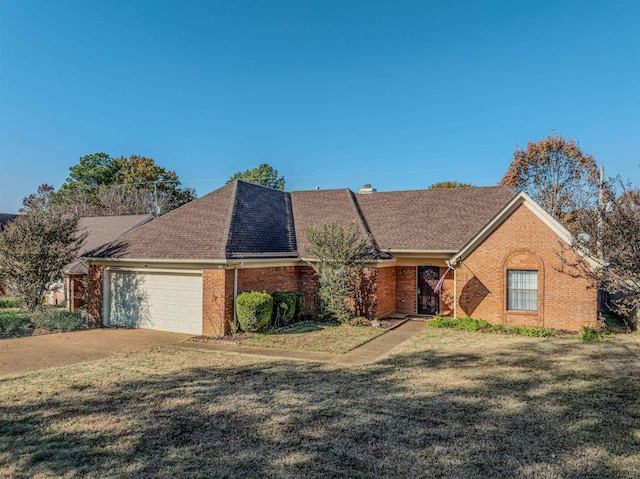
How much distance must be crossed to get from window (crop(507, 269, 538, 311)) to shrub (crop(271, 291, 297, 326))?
336 inches

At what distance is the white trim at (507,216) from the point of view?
49.4 ft

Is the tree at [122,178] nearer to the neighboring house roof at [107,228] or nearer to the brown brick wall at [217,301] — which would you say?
the neighboring house roof at [107,228]

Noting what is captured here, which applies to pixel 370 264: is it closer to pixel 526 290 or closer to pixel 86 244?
pixel 526 290

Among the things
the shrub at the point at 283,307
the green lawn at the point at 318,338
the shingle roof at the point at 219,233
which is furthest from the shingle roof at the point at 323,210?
the green lawn at the point at 318,338

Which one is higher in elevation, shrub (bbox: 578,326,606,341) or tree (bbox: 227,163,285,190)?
tree (bbox: 227,163,285,190)

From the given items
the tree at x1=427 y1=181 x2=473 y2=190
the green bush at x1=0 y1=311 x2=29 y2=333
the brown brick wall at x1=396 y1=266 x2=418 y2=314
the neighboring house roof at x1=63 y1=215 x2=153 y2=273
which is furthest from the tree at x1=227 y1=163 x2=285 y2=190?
the green bush at x1=0 y1=311 x2=29 y2=333

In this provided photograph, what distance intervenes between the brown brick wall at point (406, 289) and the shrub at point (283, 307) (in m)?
5.68

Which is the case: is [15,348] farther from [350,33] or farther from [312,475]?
[350,33]

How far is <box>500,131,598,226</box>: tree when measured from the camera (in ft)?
111

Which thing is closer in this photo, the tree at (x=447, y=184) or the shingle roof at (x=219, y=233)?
the shingle roof at (x=219, y=233)

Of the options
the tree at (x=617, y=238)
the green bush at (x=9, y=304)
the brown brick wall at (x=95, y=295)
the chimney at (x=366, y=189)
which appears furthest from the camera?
the chimney at (x=366, y=189)

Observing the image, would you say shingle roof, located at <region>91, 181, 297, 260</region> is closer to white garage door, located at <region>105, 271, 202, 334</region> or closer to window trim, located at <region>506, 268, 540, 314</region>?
white garage door, located at <region>105, 271, 202, 334</region>

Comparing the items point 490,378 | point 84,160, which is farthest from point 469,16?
point 84,160

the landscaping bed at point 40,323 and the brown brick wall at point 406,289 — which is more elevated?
the brown brick wall at point 406,289
